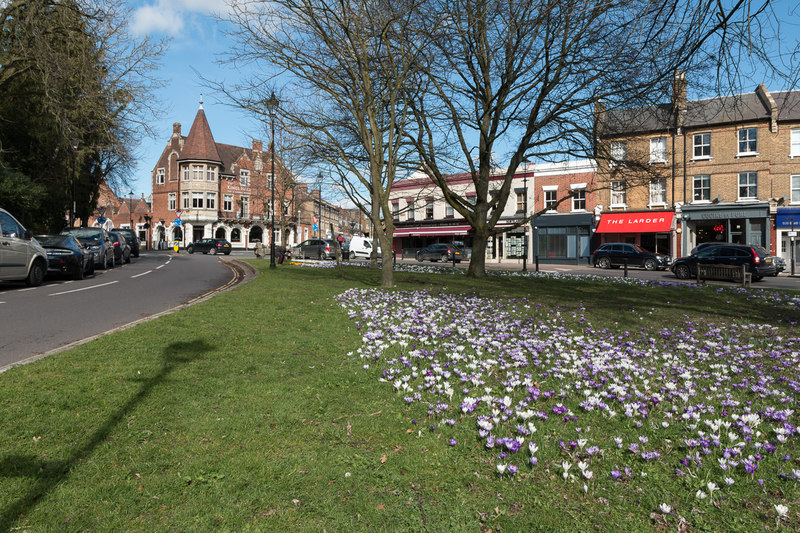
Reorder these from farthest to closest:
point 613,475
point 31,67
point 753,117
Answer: point 753,117 → point 31,67 → point 613,475

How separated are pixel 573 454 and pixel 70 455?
3.50 m

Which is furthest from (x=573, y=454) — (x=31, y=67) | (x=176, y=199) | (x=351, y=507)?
(x=176, y=199)

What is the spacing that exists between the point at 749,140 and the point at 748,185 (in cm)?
300

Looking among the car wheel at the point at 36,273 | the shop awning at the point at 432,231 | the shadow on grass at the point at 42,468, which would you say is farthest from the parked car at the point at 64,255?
the shop awning at the point at 432,231

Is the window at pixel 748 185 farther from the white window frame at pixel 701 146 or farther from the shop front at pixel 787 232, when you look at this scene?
the white window frame at pixel 701 146

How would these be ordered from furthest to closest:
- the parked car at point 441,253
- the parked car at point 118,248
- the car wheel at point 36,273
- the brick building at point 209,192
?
the brick building at point 209,192 → the parked car at point 441,253 → the parked car at point 118,248 → the car wheel at point 36,273

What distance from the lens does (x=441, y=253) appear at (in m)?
39.5

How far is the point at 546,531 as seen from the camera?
2.50m

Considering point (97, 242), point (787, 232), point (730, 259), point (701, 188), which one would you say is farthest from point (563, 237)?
point (97, 242)

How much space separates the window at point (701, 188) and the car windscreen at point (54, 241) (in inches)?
1454

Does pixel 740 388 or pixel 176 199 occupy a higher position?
pixel 176 199

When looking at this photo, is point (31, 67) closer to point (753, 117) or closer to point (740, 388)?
point (740, 388)

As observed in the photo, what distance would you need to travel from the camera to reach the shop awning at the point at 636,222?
33.5m

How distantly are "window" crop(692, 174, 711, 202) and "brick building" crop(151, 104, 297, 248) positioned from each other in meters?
44.4
